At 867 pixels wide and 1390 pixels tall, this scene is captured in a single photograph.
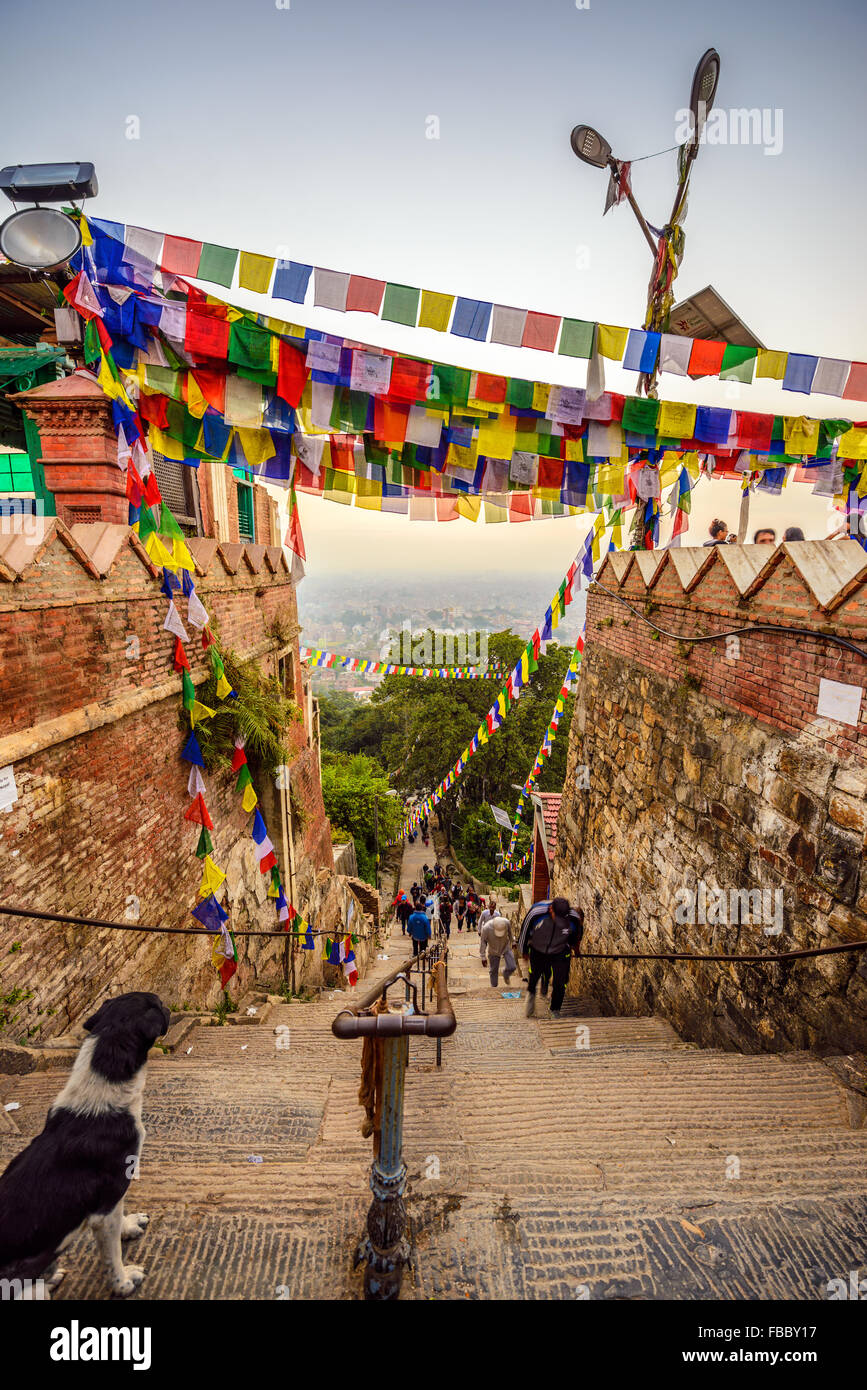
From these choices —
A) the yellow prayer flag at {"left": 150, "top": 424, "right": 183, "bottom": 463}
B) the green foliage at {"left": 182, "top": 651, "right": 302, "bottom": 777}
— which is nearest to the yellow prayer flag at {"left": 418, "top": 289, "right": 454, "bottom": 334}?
the yellow prayer flag at {"left": 150, "top": 424, "right": 183, "bottom": 463}

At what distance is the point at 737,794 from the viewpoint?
455 centimetres

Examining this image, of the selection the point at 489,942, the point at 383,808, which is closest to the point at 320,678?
the point at 383,808

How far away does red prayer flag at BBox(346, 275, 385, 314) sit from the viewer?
4691 mm

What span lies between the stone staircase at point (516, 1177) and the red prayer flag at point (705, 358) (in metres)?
5.10

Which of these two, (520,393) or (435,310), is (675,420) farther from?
(435,310)

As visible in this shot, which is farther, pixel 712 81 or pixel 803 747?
pixel 712 81

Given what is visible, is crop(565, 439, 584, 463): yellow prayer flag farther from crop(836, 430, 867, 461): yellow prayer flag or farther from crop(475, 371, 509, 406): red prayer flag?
crop(836, 430, 867, 461): yellow prayer flag

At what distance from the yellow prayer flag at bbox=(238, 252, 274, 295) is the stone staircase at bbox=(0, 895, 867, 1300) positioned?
5.59 meters

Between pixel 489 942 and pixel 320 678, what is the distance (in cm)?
12497

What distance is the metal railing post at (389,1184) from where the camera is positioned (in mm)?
1978

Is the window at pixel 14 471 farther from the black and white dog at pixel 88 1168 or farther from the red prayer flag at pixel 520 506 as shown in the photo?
the black and white dog at pixel 88 1168

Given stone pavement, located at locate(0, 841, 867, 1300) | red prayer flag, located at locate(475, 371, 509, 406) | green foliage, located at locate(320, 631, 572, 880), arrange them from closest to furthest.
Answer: stone pavement, located at locate(0, 841, 867, 1300) → red prayer flag, located at locate(475, 371, 509, 406) → green foliage, located at locate(320, 631, 572, 880)
